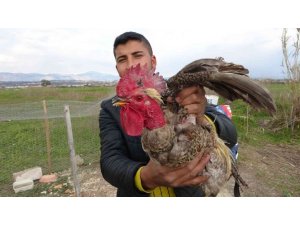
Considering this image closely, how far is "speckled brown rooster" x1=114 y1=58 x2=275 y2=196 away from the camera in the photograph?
1.48 metres

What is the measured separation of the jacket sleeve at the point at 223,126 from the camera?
5.82ft

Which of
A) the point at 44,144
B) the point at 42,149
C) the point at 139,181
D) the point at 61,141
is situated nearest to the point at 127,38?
the point at 139,181

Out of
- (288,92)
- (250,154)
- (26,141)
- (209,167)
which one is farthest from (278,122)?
(209,167)

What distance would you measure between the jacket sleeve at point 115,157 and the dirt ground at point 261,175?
2.71 m

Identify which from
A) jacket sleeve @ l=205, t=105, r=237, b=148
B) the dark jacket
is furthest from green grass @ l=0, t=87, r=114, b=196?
jacket sleeve @ l=205, t=105, r=237, b=148

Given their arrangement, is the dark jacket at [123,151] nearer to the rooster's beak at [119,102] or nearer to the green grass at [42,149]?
the rooster's beak at [119,102]

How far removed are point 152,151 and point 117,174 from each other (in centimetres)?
28

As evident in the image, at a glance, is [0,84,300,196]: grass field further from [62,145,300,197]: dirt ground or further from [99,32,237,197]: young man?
[99,32,237,197]: young man

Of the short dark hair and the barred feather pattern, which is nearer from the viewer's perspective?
the barred feather pattern

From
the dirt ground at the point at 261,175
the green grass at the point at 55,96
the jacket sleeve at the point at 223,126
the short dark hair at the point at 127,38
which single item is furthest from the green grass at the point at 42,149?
the green grass at the point at 55,96

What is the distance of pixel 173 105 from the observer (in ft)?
5.29

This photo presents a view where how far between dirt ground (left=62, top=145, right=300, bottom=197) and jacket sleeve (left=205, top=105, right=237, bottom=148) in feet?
8.13

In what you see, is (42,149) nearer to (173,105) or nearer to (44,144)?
(44,144)

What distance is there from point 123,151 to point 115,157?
83mm
